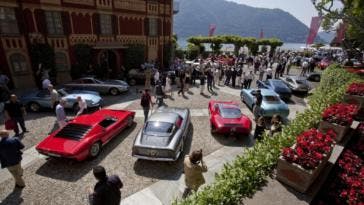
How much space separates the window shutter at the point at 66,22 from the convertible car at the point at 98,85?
17.5 ft

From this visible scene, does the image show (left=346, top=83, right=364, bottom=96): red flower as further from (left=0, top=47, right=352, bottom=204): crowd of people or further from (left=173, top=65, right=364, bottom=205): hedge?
(left=173, top=65, right=364, bottom=205): hedge

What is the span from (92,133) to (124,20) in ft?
54.8

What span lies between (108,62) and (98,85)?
7.19 meters

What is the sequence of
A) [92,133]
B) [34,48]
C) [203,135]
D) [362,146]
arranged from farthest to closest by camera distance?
[34,48], [203,135], [92,133], [362,146]

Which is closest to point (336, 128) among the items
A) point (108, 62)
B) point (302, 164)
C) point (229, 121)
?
point (302, 164)

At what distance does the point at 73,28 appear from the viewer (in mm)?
18531

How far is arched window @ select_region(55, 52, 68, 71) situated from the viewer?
59.5 feet

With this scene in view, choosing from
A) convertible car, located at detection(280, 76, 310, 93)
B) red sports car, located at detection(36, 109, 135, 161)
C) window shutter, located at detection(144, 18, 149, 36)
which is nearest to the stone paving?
red sports car, located at detection(36, 109, 135, 161)

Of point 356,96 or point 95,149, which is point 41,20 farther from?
point 356,96

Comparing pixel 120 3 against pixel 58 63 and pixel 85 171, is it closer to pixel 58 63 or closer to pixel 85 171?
pixel 58 63

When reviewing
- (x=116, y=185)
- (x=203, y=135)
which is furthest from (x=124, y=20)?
(x=116, y=185)

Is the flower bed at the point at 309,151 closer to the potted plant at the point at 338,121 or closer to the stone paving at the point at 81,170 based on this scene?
the potted plant at the point at 338,121

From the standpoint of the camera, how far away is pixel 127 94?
16.7 m

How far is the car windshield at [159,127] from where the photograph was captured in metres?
8.06
